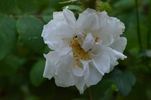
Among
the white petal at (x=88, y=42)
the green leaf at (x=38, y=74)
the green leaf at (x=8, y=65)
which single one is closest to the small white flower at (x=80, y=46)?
the white petal at (x=88, y=42)

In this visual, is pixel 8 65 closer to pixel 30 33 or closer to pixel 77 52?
pixel 30 33

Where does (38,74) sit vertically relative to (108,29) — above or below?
below

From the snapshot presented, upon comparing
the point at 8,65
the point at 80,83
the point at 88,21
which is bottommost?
the point at 8,65

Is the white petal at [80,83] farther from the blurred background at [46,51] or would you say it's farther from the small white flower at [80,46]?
the blurred background at [46,51]

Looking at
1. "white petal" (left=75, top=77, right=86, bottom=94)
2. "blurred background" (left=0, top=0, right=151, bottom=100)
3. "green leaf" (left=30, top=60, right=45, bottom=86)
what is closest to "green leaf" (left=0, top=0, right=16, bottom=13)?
"blurred background" (left=0, top=0, right=151, bottom=100)

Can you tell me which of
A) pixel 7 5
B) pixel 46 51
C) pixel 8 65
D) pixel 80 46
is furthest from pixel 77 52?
pixel 8 65

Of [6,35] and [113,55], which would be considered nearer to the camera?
[113,55]
